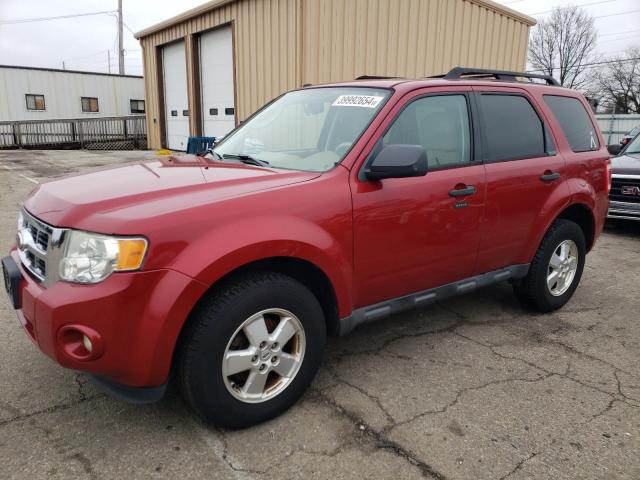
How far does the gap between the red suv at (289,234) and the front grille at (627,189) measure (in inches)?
147

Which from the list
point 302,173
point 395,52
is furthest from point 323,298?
point 395,52

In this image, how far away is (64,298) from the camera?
2.10 m

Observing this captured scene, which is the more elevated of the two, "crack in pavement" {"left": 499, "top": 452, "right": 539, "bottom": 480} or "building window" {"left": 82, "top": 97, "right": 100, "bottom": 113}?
"building window" {"left": 82, "top": 97, "right": 100, "bottom": 113}

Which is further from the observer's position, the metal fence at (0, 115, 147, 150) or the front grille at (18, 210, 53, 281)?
the metal fence at (0, 115, 147, 150)

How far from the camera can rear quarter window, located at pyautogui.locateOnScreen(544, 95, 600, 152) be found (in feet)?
13.4

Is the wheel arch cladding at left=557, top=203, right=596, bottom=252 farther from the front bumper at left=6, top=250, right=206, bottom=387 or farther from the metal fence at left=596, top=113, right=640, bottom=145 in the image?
the metal fence at left=596, top=113, right=640, bottom=145

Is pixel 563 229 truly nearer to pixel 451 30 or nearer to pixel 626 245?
pixel 626 245

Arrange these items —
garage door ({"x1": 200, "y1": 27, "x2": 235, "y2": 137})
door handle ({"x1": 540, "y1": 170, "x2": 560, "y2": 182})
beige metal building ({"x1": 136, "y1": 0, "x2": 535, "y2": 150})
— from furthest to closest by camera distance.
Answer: garage door ({"x1": 200, "y1": 27, "x2": 235, "y2": 137}), beige metal building ({"x1": 136, "y1": 0, "x2": 535, "y2": 150}), door handle ({"x1": 540, "y1": 170, "x2": 560, "y2": 182})

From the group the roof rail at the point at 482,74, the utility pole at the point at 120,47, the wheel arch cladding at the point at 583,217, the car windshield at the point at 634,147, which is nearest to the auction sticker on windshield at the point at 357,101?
the roof rail at the point at 482,74

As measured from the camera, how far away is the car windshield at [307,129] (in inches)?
118

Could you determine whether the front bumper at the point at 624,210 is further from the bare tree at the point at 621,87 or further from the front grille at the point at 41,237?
the bare tree at the point at 621,87

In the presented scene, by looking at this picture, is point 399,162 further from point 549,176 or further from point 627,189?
point 627,189

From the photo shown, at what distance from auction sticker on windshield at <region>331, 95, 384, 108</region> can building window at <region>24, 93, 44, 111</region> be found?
25566 mm

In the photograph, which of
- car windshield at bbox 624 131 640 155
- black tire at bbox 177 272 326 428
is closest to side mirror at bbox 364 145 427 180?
black tire at bbox 177 272 326 428
